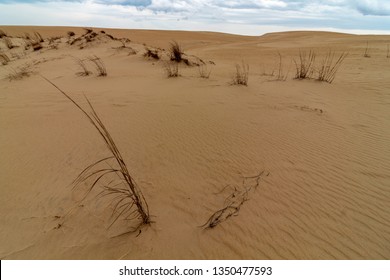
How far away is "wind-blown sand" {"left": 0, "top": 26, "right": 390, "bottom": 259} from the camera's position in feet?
7.74

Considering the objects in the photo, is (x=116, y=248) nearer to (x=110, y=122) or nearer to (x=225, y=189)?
(x=225, y=189)

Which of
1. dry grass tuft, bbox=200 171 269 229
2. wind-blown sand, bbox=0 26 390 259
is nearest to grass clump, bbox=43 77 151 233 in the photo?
wind-blown sand, bbox=0 26 390 259

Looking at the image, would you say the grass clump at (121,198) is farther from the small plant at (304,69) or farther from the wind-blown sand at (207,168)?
the small plant at (304,69)

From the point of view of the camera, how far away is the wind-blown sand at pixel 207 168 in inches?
92.9

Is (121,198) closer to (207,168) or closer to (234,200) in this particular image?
(207,168)

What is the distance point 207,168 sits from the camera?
11.0ft

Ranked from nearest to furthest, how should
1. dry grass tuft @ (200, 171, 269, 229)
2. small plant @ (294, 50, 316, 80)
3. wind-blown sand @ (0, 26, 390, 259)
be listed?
wind-blown sand @ (0, 26, 390, 259) → dry grass tuft @ (200, 171, 269, 229) → small plant @ (294, 50, 316, 80)

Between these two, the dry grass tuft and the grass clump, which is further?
the dry grass tuft

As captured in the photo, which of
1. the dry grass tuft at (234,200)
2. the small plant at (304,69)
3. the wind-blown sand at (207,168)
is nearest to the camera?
the wind-blown sand at (207,168)

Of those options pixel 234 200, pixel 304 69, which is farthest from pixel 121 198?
pixel 304 69

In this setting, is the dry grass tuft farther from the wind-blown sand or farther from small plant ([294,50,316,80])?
small plant ([294,50,316,80])

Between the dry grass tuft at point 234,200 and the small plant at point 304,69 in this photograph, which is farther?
the small plant at point 304,69

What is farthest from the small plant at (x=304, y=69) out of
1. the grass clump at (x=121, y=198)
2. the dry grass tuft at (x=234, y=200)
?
the grass clump at (x=121, y=198)

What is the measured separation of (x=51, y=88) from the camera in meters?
6.85
